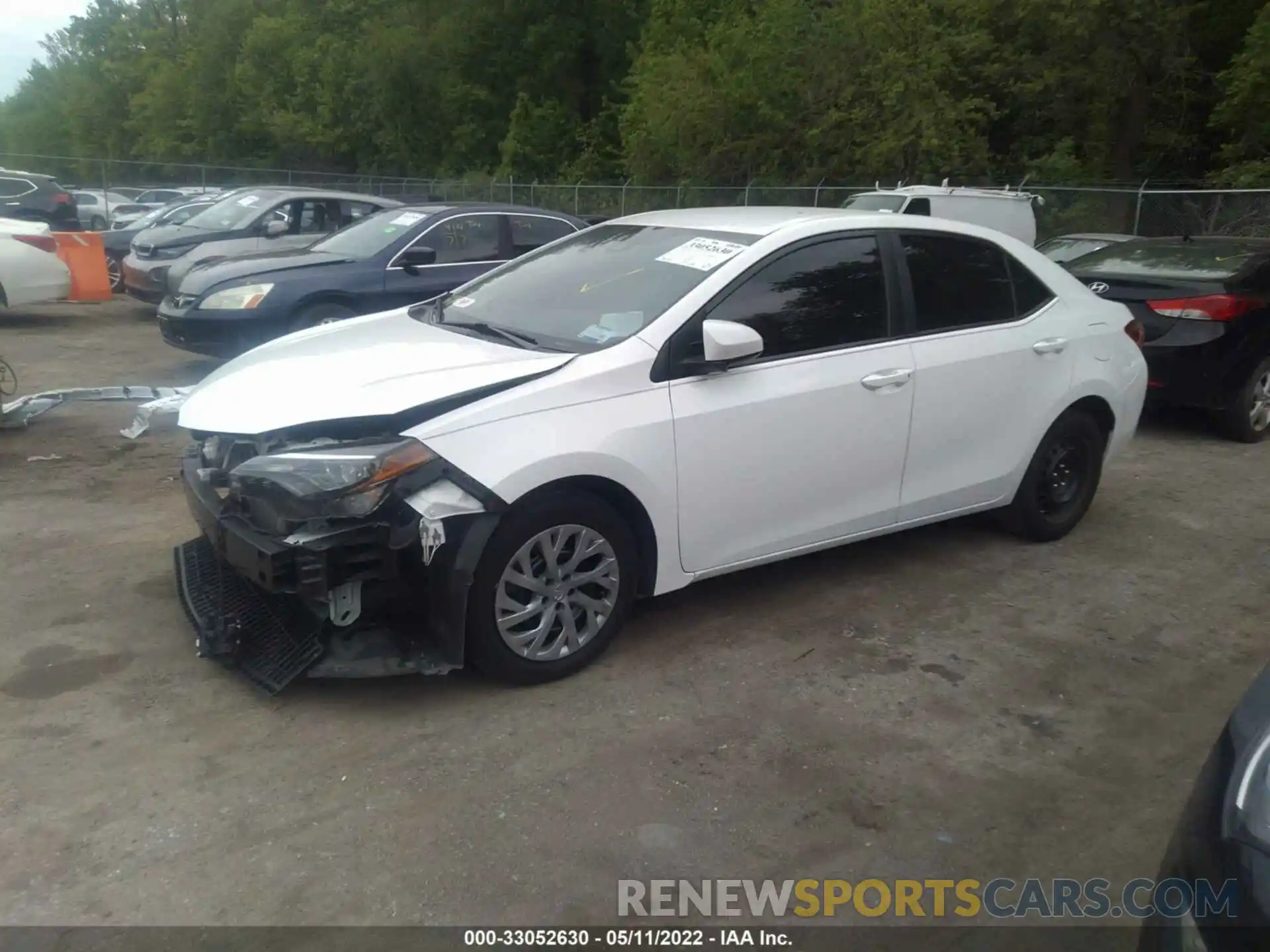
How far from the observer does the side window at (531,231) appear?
10055 millimetres

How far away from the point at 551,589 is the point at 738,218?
6.75 ft

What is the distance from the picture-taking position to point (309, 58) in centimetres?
4481

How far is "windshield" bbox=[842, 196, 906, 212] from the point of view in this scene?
48.7ft

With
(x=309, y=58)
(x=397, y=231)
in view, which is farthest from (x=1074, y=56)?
(x=309, y=58)

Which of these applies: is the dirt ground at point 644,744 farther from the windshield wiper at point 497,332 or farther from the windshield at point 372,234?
the windshield at point 372,234

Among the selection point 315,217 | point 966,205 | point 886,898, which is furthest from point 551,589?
point 966,205

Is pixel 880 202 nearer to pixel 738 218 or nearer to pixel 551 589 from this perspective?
pixel 738 218

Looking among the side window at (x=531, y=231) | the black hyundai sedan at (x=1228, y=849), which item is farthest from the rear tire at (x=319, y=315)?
the black hyundai sedan at (x=1228, y=849)

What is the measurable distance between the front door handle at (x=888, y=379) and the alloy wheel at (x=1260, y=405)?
4.57m

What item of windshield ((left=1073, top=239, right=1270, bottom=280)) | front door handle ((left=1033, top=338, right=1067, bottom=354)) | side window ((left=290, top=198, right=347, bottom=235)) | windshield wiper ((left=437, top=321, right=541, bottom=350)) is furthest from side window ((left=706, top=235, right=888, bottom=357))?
side window ((left=290, top=198, right=347, bottom=235))

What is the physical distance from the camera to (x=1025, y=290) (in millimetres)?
5566

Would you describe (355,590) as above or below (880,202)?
below

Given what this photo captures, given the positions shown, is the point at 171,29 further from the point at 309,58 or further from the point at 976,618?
the point at 976,618

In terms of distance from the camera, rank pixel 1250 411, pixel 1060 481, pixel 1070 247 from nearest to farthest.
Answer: pixel 1060 481
pixel 1250 411
pixel 1070 247
